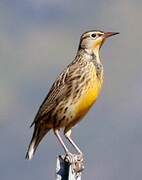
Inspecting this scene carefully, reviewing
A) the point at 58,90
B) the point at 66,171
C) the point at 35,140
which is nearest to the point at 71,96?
the point at 58,90

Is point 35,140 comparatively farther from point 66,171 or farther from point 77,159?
point 66,171

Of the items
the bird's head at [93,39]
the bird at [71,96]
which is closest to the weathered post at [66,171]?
the bird at [71,96]

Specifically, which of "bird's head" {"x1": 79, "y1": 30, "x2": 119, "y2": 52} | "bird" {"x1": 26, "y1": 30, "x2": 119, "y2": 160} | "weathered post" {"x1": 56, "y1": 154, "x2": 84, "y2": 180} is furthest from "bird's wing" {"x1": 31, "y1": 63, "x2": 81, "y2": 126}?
"weathered post" {"x1": 56, "y1": 154, "x2": 84, "y2": 180}

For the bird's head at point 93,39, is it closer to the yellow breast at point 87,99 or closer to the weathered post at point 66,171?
the yellow breast at point 87,99

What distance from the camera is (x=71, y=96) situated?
11516mm

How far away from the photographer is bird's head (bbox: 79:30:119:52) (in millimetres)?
12203

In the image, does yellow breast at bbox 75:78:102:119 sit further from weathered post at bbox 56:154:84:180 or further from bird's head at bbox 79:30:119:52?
weathered post at bbox 56:154:84:180

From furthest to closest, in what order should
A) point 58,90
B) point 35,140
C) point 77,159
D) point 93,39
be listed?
1. point 93,39
2. point 58,90
3. point 35,140
4. point 77,159

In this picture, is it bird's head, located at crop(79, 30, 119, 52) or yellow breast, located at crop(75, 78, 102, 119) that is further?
bird's head, located at crop(79, 30, 119, 52)

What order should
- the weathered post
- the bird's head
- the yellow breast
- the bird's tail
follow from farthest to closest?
the bird's head, the yellow breast, the bird's tail, the weathered post

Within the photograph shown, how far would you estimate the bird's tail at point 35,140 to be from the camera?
10.5m

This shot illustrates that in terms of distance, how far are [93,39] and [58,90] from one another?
4.28 ft

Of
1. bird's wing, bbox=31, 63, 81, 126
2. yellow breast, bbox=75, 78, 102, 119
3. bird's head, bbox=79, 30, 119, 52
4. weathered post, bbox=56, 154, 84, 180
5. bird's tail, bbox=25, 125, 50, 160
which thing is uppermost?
bird's head, bbox=79, 30, 119, 52

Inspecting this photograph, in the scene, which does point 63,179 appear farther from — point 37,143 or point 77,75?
point 77,75
